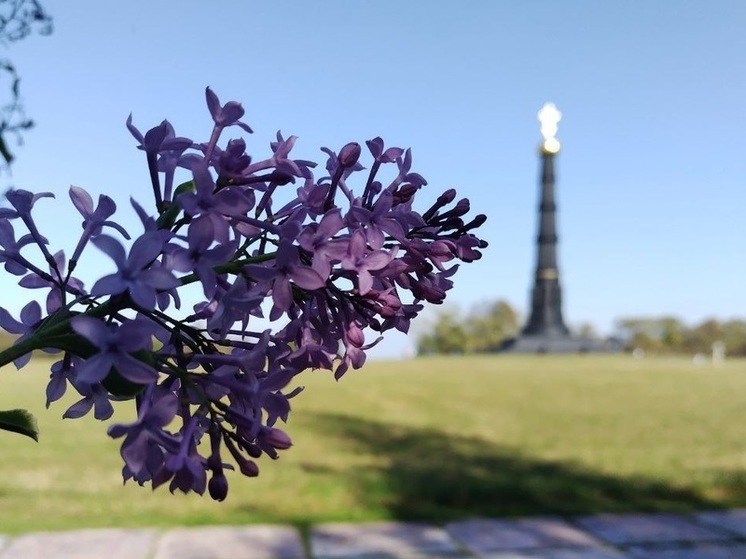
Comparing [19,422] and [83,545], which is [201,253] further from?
[83,545]

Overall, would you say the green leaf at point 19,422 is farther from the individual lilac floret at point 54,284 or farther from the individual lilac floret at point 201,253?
the individual lilac floret at point 201,253

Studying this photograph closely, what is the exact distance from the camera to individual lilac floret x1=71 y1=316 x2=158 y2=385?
20.7 inches

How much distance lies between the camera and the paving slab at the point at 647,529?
13.2 feet

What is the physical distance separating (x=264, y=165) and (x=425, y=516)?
392 centimetres

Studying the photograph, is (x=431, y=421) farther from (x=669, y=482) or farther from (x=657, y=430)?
(x=669, y=482)

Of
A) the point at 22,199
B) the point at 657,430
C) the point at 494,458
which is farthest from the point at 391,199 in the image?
the point at 657,430

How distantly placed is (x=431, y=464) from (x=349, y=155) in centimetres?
519

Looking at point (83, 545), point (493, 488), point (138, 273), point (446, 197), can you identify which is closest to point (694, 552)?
point (493, 488)

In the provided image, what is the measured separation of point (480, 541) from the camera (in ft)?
12.8

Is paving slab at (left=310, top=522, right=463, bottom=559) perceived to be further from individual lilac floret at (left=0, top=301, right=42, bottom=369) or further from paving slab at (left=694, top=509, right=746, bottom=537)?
individual lilac floret at (left=0, top=301, right=42, bottom=369)

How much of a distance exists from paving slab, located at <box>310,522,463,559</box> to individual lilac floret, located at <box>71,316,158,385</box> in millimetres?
3309

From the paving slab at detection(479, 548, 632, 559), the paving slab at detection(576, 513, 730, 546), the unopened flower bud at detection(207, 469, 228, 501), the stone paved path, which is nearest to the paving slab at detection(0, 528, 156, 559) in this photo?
the stone paved path

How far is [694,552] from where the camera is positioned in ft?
12.5

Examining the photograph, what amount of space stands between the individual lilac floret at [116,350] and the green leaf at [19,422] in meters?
0.20
